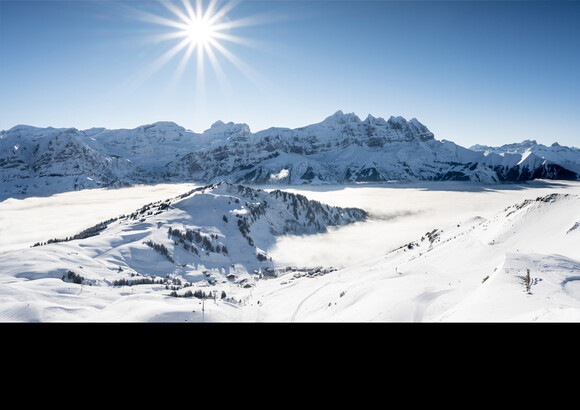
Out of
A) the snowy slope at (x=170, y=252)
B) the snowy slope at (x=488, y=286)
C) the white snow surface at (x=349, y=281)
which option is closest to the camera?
the snowy slope at (x=488, y=286)

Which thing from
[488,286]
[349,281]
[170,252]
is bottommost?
[170,252]

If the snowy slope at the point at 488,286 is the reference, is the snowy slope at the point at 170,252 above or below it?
below

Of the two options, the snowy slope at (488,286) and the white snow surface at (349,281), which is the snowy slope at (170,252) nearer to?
the white snow surface at (349,281)

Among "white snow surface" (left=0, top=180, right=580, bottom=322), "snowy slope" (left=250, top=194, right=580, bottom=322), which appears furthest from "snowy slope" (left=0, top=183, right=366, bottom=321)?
"snowy slope" (left=250, top=194, right=580, bottom=322)

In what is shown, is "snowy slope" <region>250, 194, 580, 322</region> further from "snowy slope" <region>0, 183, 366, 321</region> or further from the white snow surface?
"snowy slope" <region>0, 183, 366, 321</region>

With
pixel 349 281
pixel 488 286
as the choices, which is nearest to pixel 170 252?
pixel 349 281

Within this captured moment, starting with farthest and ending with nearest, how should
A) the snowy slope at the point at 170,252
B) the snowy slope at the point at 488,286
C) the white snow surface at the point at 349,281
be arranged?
the snowy slope at the point at 170,252
the white snow surface at the point at 349,281
the snowy slope at the point at 488,286

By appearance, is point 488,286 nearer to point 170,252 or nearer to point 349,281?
point 349,281

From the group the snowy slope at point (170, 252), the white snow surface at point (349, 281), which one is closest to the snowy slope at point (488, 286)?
the white snow surface at point (349, 281)
